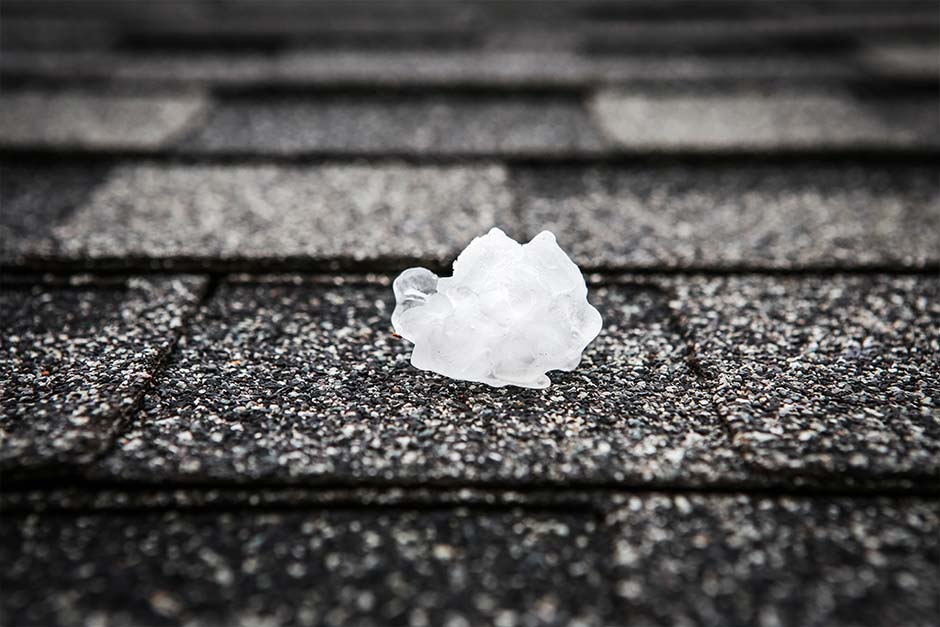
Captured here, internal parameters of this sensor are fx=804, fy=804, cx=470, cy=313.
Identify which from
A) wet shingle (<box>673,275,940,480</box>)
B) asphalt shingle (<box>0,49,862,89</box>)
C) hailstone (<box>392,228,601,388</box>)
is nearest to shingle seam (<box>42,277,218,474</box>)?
hailstone (<box>392,228,601,388</box>)

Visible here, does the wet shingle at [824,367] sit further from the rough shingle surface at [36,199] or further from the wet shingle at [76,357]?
the rough shingle surface at [36,199]

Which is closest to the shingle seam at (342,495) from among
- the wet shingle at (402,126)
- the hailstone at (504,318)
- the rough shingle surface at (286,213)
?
the hailstone at (504,318)

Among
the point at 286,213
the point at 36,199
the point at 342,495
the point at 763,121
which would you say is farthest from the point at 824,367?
the point at 36,199

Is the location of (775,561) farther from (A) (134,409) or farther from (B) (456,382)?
(A) (134,409)

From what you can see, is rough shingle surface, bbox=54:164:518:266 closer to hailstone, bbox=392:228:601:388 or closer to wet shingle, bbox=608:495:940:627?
hailstone, bbox=392:228:601:388

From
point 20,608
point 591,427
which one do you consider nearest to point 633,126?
point 591,427

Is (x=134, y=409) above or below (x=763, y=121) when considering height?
below

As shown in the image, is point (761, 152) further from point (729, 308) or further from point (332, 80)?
point (332, 80)
